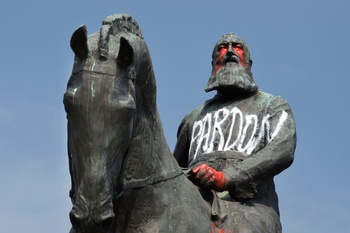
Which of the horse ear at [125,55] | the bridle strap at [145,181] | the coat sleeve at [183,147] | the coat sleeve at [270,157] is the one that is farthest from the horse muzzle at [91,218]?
the coat sleeve at [183,147]

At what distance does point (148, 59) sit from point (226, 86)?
249 centimetres

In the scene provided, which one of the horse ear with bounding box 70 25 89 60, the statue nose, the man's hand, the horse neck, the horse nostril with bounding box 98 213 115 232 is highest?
the statue nose

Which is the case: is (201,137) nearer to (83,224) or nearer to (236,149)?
(236,149)

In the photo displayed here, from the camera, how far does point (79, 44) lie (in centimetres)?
630

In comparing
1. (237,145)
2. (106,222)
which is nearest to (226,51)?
(237,145)

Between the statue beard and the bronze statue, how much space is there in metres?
0.49

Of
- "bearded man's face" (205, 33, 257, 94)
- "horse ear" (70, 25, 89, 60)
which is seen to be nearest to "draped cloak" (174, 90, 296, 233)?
"bearded man's face" (205, 33, 257, 94)

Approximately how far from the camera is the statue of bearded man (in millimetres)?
7625

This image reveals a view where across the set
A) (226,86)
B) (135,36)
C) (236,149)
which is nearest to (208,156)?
(236,149)

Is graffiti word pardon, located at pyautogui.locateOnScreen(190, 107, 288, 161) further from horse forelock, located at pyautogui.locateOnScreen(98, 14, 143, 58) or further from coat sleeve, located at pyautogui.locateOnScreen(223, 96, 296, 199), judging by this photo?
horse forelock, located at pyautogui.locateOnScreen(98, 14, 143, 58)

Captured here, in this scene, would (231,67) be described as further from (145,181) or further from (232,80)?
(145,181)

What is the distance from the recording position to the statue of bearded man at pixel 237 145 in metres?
7.62

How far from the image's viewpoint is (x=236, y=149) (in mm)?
8516

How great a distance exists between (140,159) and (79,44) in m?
0.97
